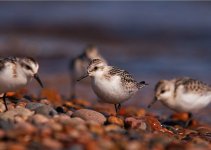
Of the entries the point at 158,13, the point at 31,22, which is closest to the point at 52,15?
the point at 31,22

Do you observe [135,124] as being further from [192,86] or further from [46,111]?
[192,86]

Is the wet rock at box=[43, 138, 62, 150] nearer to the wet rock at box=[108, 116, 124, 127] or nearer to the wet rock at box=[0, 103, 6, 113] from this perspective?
the wet rock at box=[108, 116, 124, 127]

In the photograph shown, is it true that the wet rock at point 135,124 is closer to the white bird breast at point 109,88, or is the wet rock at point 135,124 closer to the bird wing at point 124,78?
the white bird breast at point 109,88

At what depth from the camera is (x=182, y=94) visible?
9.74 meters

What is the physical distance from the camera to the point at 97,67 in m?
8.50

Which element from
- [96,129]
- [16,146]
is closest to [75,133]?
[96,129]

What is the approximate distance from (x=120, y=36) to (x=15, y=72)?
19859 millimetres

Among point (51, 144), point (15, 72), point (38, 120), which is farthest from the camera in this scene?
point (15, 72)

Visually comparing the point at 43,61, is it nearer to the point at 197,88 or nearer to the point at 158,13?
the point at 197,88

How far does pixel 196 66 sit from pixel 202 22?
13180 millimetres

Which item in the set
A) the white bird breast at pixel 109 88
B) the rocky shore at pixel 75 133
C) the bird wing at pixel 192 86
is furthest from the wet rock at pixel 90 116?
the bird wing at pixel 192 86

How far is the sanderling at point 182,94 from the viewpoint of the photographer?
9758 millimetres

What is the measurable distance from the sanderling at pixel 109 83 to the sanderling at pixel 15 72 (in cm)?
98

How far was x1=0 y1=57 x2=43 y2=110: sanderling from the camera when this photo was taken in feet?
26.0
